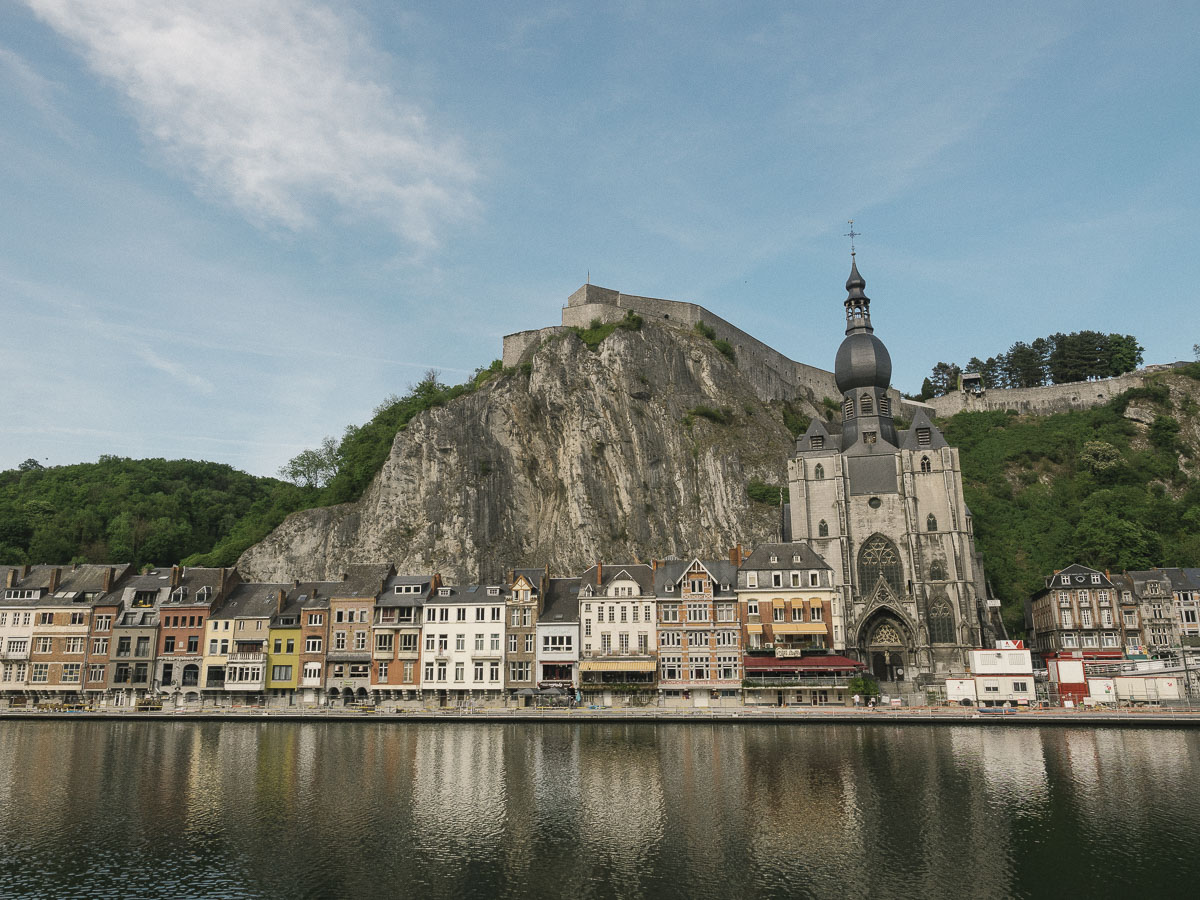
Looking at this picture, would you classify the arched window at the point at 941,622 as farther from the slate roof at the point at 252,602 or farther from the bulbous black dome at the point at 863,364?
the slate roof at the point at 252,602

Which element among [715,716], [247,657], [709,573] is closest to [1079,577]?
[709,573]

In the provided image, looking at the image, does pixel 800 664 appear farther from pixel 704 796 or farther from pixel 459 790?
pixel 459 790

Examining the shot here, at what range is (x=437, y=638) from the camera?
58469 millimetres

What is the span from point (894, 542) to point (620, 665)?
2380 cm

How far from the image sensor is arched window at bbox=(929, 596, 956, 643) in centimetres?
6456

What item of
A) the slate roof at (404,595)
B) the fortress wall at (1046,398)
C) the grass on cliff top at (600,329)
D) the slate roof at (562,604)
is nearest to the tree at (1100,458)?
the fortress wall at (1046,398)

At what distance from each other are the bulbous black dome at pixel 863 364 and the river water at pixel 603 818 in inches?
1559

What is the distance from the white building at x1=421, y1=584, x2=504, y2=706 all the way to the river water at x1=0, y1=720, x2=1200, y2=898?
1692 centimetres

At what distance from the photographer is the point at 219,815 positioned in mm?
25891

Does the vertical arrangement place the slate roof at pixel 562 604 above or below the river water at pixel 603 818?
above

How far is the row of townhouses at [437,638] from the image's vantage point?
56.7 meters

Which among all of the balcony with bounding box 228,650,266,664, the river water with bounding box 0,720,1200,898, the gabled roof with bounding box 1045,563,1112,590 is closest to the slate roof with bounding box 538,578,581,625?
the balcony with bounding box 228,650,266,664

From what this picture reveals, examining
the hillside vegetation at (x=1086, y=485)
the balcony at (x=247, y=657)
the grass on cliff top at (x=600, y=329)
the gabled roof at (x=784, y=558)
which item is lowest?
the balcony at (x=247, y=657)

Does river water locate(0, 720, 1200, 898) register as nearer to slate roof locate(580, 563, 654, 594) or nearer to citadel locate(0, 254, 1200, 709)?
citadel locate(0, 254, 1200, 709)
